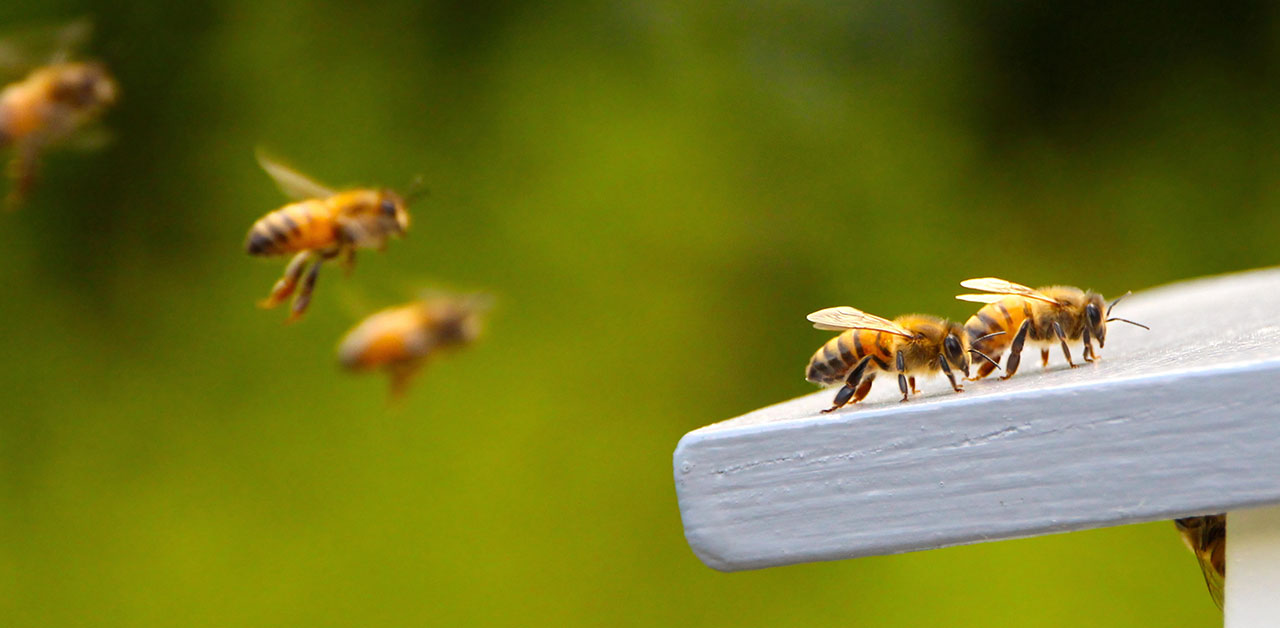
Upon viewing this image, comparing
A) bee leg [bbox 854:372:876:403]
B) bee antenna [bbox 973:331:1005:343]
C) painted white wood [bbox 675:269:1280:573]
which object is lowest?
painted white wood [bbox 675:269:1280:573]

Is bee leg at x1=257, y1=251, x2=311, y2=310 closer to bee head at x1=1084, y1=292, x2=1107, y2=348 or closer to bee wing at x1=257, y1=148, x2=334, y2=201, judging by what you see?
bee wing at x1=257, y1=148, x2=334, y2=201

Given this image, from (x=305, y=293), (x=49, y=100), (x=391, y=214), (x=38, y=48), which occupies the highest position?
(x=38, y=48)

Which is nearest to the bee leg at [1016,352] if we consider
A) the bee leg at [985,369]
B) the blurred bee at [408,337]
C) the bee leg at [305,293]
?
the bee leg at [985,369]

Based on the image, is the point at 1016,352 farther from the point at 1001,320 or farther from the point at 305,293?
the point at 305,293

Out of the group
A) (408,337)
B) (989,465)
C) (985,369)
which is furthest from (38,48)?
(989,465)

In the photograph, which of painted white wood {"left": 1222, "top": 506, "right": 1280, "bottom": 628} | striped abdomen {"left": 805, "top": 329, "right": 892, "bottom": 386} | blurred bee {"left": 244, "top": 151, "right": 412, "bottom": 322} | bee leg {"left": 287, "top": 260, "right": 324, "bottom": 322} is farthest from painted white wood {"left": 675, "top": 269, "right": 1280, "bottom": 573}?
blurred bee {"left": 244, "top": 151, "right": 412, "bottom": 322}

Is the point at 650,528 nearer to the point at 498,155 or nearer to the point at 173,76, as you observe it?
the point at 498,155

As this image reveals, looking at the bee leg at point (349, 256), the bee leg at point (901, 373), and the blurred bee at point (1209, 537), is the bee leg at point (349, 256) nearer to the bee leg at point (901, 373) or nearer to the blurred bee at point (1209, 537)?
the bee leg at point (901, 373)
